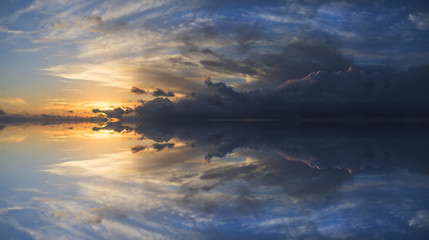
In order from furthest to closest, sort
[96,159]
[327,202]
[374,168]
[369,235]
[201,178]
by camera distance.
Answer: [96,159]
[374,168]
[201,178]
[327,202]
[369,235]

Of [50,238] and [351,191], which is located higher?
[351,191]

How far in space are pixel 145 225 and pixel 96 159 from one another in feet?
61.6

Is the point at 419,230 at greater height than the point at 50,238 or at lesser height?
greater

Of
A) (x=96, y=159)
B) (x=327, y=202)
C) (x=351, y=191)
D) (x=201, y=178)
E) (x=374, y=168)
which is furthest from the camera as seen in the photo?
(x=96, y=159)

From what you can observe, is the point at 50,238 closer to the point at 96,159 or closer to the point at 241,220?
the point at 241,220

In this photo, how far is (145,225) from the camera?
406 inches

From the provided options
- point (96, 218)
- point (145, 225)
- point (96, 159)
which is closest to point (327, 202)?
point (145, 225)

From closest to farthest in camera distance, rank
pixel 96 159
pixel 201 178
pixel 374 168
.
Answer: pixel 201 178 → pixel 374 168 → pixel 96 159

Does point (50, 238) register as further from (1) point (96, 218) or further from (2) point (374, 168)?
(2) point (374, 168)

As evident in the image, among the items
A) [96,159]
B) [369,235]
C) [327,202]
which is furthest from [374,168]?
[96,159]

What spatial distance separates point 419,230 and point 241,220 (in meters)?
6.80

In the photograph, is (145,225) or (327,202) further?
(327,202)

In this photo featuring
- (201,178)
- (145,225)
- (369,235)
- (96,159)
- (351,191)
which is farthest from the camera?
(96,159)

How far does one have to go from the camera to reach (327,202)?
12828 millimetres
